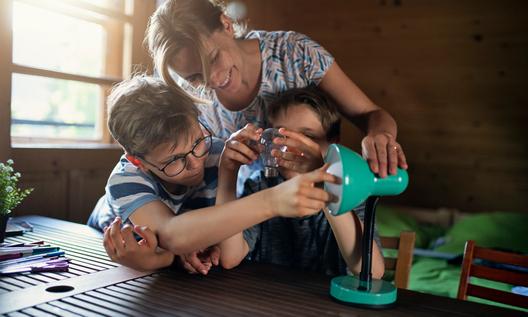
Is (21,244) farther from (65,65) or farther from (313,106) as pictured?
(65,65)

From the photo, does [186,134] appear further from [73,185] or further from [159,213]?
[73,185]

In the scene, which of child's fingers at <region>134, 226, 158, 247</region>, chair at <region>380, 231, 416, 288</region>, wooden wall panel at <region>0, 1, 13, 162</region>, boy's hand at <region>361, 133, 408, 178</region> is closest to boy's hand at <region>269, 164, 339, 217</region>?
boy's hand at <region>361, 133, 408, 178</region>

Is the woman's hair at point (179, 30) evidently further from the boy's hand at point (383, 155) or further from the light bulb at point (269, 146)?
the boy's hand at point (383, 155)

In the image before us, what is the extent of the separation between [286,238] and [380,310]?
1.63 ft

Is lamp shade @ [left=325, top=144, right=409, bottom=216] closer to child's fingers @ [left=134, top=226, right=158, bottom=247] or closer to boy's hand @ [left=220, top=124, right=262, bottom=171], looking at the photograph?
boy's hand @ [left=220, top=124, right=262, bottom=171]

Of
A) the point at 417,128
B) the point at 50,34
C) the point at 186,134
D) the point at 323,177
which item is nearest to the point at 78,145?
the point at 50,34

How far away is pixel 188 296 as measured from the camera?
98 cm

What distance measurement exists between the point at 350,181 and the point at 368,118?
0.61 m

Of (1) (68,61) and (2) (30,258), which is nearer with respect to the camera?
(2) (30,258)

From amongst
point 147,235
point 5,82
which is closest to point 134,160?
point 147,235

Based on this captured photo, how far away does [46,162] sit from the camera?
2100 millimetres

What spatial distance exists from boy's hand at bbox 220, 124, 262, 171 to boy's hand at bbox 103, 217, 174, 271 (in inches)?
9.5

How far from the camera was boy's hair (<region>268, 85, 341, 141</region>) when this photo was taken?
4.46 ft

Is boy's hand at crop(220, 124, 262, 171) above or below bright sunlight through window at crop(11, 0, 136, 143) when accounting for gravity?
below
